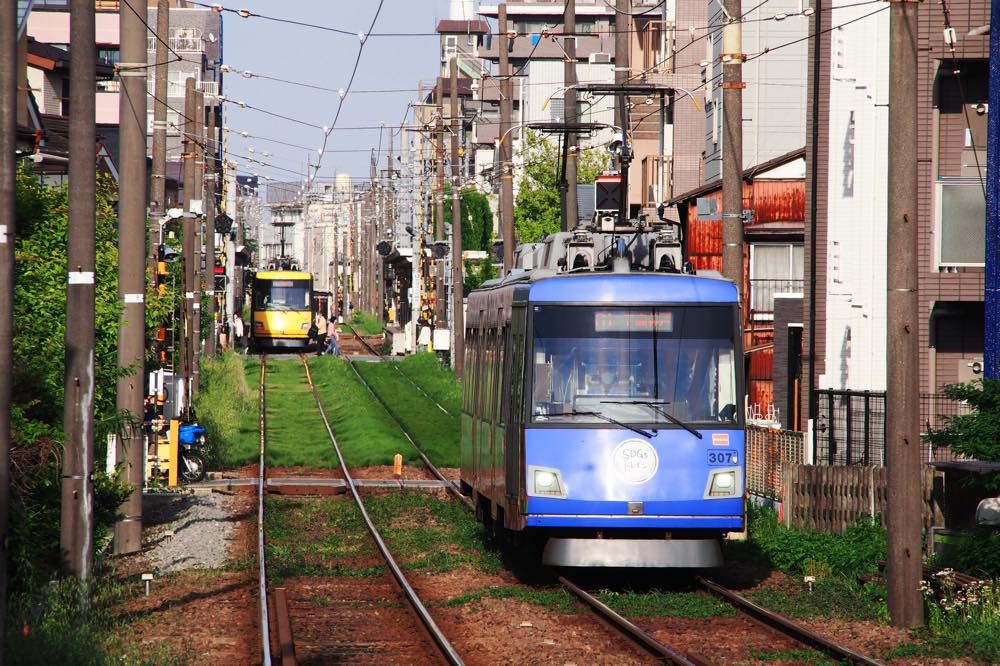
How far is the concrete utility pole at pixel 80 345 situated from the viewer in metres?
12.7

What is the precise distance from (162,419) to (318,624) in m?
11.5

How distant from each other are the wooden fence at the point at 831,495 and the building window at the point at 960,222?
4.98 m

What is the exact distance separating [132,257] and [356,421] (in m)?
17.7

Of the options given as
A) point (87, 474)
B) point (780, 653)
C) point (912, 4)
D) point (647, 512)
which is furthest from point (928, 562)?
point (87, 474)

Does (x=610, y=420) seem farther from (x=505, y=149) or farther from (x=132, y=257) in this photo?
(x=505, y=149)

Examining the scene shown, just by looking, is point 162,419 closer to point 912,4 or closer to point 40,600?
point 40,600

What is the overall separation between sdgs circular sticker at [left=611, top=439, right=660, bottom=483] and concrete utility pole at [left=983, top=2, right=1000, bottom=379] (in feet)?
19.9

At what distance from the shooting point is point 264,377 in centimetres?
4644

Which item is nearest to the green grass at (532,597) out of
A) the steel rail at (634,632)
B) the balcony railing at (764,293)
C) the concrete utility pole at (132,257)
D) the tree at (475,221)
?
the steel rail at (634,632)

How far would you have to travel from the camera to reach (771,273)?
32.9 m

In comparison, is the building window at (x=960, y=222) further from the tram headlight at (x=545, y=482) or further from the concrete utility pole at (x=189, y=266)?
the concrete utility pole at (x=189, y=266)

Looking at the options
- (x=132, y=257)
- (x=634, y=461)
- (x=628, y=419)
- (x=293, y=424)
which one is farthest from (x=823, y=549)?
(x=293, y=424)

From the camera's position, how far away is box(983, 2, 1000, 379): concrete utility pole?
17484 millimetres

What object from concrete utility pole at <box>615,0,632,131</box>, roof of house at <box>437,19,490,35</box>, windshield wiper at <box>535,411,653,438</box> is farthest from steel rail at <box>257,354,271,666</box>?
roof of house at <box>437,19,490,35</box>
